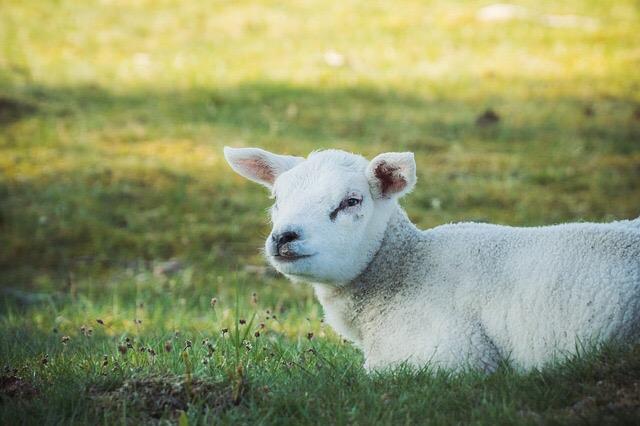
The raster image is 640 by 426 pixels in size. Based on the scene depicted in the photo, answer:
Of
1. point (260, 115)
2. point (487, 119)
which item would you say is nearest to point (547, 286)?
point (487, 119)

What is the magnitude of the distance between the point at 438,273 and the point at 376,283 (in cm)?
42

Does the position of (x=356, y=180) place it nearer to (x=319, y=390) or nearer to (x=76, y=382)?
(x=319, y=390)

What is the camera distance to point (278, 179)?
232 inches

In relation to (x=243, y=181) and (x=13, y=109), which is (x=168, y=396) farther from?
(x=13, y=109)

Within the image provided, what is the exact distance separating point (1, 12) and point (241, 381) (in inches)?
818

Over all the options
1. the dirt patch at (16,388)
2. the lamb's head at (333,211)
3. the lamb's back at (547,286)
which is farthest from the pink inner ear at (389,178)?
the dirt patch at (16,388)

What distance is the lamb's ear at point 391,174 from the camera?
561 cm

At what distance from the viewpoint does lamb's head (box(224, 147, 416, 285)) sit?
17.2 ft

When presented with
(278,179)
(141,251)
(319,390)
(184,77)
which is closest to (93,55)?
(184,77)

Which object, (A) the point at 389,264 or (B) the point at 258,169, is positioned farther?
(B) the point at 258,169

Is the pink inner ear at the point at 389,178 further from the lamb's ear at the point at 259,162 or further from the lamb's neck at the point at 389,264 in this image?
the lamb's ear at the point at 259,162

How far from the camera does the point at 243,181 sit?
14.7m

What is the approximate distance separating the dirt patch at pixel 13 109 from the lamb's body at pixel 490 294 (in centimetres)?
1238

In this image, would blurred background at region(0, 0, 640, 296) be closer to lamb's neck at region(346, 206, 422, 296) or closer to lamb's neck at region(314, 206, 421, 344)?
lamb's neck at region(314, 206, 421, 344)
